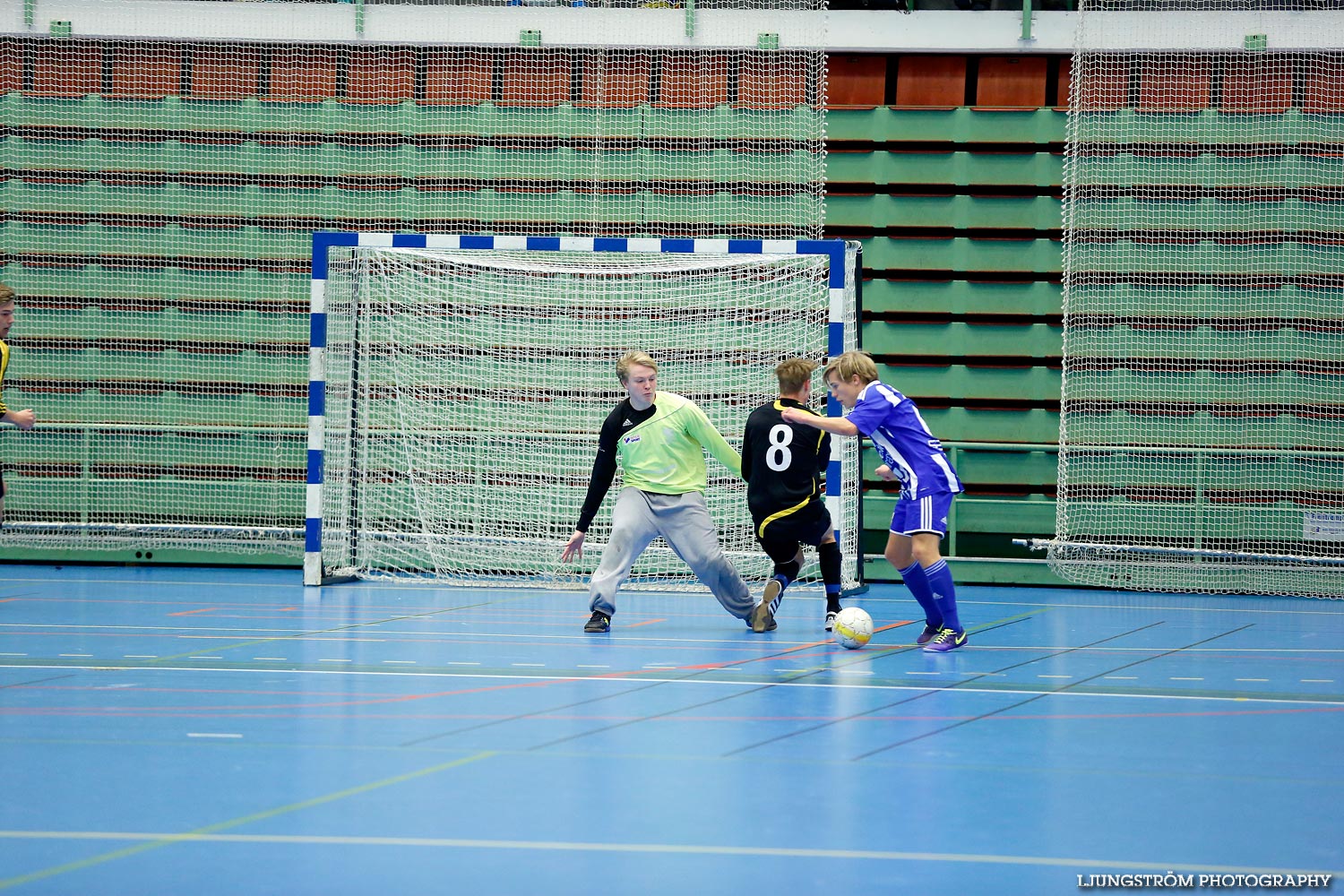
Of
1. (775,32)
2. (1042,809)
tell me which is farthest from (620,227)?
(1042,809)

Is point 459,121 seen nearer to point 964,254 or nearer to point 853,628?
point 964,254

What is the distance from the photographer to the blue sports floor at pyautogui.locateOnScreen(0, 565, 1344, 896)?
3.30 metres

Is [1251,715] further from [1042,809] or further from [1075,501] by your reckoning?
[1075,501]

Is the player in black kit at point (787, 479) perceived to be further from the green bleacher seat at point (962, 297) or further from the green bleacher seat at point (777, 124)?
the green bleacher seat at point (777, 124)

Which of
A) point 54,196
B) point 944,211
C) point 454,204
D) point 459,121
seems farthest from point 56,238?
point 944,211

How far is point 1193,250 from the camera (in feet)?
42.2

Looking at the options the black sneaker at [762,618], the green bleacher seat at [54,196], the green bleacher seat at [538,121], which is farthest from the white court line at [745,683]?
the green bleacher seat at [54,196]

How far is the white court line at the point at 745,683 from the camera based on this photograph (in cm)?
605

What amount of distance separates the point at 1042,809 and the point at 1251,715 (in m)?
2.15

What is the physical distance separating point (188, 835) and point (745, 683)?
3185mm

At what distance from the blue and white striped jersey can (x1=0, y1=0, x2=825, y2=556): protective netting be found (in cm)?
609

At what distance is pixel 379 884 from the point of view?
3.12 m

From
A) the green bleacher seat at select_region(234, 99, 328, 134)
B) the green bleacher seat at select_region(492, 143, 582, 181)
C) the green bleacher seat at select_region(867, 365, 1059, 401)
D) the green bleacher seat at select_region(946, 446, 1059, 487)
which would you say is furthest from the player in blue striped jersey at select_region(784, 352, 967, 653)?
the green bleacher seat at select_region(234, 99, 328, 134)

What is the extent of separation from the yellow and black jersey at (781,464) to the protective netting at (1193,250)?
179 inches
